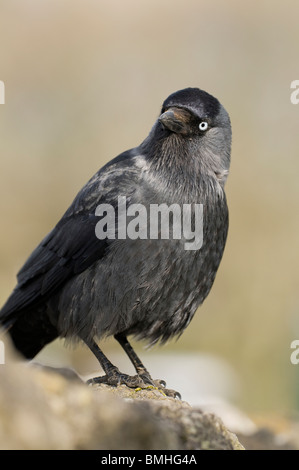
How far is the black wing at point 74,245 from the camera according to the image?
5.52 m

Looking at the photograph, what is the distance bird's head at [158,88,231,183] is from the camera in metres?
5.50

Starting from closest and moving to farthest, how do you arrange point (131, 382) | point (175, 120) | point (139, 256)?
1. point (139, 256)
2. point (131, 382)
3. point (175, 120)

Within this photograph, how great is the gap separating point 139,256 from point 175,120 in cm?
102

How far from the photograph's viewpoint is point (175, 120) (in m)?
5.48

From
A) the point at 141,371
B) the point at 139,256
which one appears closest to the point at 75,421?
the point at 139,256

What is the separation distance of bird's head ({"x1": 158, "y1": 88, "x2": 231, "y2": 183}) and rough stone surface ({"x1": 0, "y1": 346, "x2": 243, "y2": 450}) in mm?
2734

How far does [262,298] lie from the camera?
10773mm

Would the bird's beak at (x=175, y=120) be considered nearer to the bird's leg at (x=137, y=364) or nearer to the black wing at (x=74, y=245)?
the black wing at (x=74, y=245)

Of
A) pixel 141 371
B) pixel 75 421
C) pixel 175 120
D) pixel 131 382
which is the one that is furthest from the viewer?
pixel 141 371

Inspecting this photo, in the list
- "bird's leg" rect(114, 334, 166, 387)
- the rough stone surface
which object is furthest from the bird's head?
the rough stone surface

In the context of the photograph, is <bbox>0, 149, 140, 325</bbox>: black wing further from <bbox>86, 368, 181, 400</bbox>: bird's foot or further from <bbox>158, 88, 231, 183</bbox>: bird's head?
<bbox>86, 368, 181, 400</bbox>: bird's foot

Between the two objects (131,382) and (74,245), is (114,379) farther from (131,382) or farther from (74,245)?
(74,245)

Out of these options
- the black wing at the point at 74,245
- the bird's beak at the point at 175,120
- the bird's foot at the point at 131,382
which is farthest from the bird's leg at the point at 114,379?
the bird's beak at the point at 175,120

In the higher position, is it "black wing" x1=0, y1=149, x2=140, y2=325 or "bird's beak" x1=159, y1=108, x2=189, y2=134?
"bird's beak" x1=159, y1=108, x2=189, y2=134
